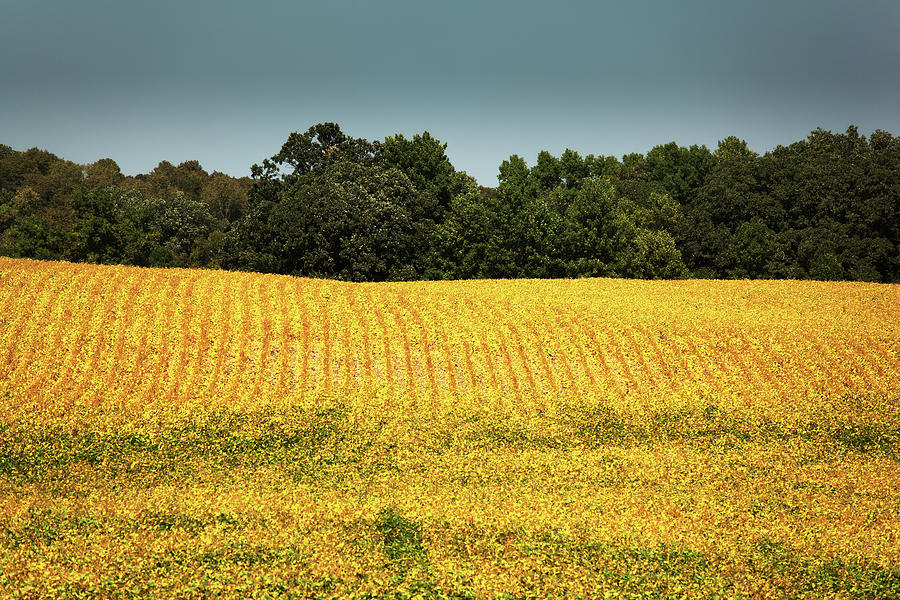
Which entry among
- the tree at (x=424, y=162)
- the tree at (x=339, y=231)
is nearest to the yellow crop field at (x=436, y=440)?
the tree at (x=339, y=231)

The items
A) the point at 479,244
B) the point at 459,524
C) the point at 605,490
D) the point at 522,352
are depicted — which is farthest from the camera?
the point at 479,244

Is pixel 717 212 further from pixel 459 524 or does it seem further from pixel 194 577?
pixel 194 577

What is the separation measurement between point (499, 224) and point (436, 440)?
128 ft

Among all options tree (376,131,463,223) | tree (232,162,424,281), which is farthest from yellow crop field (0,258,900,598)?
tree (376,131,463,223)

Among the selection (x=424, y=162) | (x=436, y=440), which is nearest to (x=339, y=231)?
(x=424, y=162)

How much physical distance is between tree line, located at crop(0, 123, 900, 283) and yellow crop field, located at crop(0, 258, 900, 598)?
16.9 metres

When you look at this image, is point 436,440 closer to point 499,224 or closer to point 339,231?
point 339,231

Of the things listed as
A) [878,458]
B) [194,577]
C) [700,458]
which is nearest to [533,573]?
[194,577]

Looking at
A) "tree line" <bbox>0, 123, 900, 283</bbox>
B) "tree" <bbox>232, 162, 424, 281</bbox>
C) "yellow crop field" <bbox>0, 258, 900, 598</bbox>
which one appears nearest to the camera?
"yellow crop field" <bbox>0, 258, 900, 598</bbox>

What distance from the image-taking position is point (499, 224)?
63.5 m

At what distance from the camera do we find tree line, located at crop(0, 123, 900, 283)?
61219mm

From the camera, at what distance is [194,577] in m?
17.3

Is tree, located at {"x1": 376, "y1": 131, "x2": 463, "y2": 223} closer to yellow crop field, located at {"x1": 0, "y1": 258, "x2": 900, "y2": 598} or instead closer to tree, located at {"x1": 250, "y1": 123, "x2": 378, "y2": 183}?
tree, located at {"x1": 250, "y1": 123, "x2": 378, "y2": 183}

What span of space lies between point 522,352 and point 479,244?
28.9m
